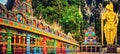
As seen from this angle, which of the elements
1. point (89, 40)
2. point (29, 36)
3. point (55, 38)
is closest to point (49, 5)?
point (89, 40)

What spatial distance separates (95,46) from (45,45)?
73.6 ft

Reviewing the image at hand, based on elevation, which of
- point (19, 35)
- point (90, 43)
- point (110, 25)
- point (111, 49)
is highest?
point (19, 35)

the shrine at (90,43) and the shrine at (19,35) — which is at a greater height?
the shrine at (19,35)

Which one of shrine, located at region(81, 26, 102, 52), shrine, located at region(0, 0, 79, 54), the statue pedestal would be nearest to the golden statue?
the statue pedestal

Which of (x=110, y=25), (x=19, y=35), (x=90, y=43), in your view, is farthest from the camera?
(x=90, y=43)

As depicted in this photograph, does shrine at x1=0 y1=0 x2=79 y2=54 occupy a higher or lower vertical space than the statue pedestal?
higher

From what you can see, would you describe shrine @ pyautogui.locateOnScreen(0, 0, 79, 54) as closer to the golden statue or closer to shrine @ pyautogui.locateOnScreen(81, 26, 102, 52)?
the golden statue

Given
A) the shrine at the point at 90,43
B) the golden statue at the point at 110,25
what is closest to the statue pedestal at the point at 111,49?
the golden statue at the point at 110,25

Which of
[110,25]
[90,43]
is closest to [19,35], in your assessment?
[110,25]

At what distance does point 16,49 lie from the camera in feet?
17.4

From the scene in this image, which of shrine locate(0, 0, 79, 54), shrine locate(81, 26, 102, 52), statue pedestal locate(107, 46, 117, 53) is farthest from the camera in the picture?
shrine locate(81, 26, 102, 52)

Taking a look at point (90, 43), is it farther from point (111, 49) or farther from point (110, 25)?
point (111, 49)

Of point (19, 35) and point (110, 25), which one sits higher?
point (19, 35)

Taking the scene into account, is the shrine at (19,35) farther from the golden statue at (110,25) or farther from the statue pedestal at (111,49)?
the golden statue at (110,25)
